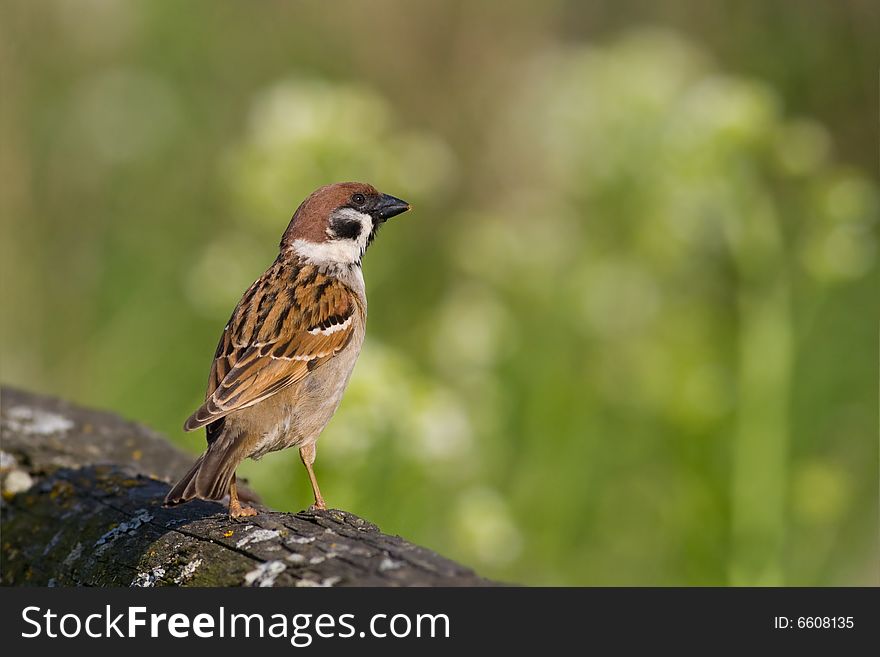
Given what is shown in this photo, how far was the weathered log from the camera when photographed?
8.42 ft

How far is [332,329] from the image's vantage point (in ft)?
13.0

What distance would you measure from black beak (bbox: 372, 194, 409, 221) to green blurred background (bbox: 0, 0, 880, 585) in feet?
2.15

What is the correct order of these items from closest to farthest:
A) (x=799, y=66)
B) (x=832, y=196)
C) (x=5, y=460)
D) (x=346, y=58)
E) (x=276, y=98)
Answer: (x=5, y=460)
(x=832, y=196)
(x=276, y=98)
(x=799, y=66)
(x=346, y=58)

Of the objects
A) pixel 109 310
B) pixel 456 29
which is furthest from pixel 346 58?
pixel 109 310

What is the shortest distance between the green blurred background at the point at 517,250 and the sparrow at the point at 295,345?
578 millimetres

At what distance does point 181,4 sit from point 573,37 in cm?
269

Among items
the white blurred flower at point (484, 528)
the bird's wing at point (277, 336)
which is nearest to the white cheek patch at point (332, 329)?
the bird's wing at point (277, 336)

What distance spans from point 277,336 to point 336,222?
2.18ft

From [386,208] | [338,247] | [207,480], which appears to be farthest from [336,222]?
[207,480]

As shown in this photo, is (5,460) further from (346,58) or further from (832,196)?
(346,58)

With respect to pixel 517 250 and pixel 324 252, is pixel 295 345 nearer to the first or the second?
pixel 324 252

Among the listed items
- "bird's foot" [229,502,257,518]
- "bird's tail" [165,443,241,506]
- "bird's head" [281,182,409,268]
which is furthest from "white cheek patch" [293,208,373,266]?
"bird's foot" [229,502,257,518]

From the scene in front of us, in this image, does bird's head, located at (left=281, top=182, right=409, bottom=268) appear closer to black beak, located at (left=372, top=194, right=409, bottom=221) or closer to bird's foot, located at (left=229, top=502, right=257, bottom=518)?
black beak, located at (left=372, top=194, right=409, bottom=221)
